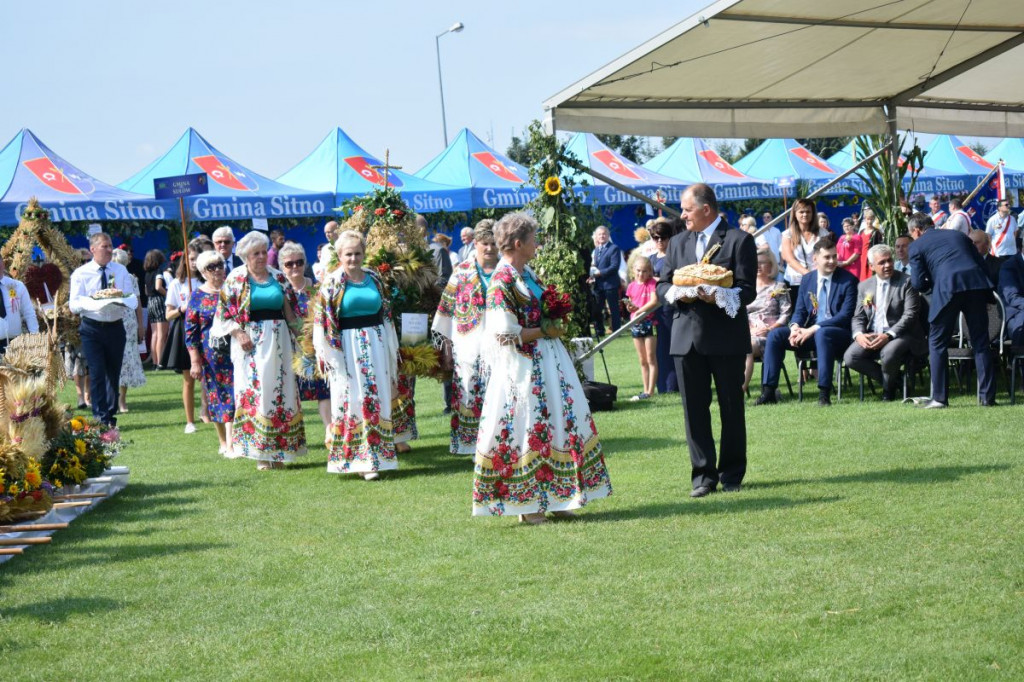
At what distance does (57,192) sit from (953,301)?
54.3 feet

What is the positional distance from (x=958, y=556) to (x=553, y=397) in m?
2.53

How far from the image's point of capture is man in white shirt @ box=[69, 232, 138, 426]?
503 inches

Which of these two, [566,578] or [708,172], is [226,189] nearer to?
[708,172]

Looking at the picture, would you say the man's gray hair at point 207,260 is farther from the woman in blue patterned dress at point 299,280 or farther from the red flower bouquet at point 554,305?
the red flower bouquet at point 554,305

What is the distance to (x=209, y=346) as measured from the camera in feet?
36.4

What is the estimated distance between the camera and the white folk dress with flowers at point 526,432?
23.8ft

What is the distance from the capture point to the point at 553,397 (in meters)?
7.31

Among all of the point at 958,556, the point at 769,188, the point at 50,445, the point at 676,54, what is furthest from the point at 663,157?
the point at 958,556

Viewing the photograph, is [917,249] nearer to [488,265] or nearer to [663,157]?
[488,265]

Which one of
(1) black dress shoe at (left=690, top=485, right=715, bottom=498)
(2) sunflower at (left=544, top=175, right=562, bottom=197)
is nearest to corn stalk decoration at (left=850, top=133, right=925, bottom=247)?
(2) sunflower at (left=544, top=175, right=562, bottom=197)

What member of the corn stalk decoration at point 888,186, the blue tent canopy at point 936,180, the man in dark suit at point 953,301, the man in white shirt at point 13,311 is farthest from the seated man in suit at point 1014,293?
the blue tent canopy at point 936,180

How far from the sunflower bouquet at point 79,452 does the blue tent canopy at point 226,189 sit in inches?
522

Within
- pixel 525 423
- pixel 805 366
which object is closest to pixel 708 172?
pixel 805 366

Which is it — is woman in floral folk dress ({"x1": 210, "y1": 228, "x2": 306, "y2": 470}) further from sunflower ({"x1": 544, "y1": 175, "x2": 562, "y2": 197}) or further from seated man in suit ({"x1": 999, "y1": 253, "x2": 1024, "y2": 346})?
seated man in suit ({"x1": 999, "y1": 253, "x2": 1024, "y2": 346})
